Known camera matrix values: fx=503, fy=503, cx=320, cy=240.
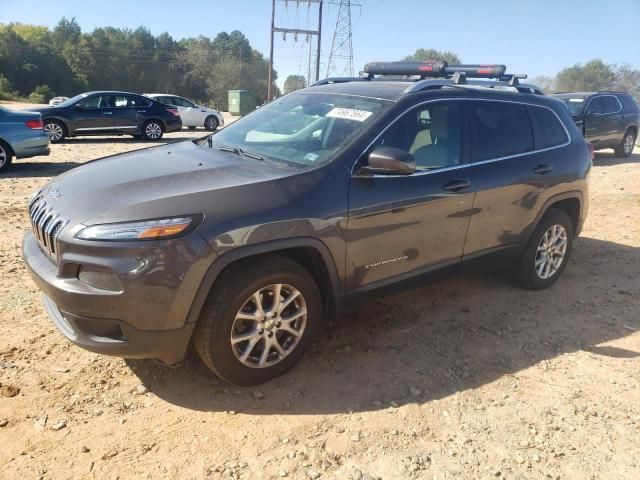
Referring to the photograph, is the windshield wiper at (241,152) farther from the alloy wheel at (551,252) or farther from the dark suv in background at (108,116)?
the dark suv in background at (108,116)

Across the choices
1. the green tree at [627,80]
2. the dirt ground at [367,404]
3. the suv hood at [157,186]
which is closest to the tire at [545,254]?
the dirt ground at [367,404]

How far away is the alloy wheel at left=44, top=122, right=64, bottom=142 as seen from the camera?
13797mm

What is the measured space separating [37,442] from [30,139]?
8428mm

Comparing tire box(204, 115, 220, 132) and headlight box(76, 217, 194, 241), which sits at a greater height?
headlight box(76, 217, 194, 241)

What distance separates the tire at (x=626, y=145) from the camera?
14211 mm

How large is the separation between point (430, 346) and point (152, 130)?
14029 millimetres

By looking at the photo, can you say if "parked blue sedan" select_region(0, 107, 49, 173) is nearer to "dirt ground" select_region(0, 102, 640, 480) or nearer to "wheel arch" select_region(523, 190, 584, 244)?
"dirt ground" select_region(0, 102, 640, 480)

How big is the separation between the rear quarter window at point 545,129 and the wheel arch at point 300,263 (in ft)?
7.93

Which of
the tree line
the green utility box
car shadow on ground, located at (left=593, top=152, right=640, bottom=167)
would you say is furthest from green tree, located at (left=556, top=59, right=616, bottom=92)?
car shadow on ground, located at (left=593, top=152, right=640, bottom=167)

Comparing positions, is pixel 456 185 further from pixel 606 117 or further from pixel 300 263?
pixel 606 117

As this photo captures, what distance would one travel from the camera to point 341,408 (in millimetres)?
2908

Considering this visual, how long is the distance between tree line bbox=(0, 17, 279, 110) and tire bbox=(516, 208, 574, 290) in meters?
58.7

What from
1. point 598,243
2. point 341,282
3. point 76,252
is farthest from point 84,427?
point 598,243

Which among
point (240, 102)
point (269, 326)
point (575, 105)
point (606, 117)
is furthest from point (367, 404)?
point (240, 102)
